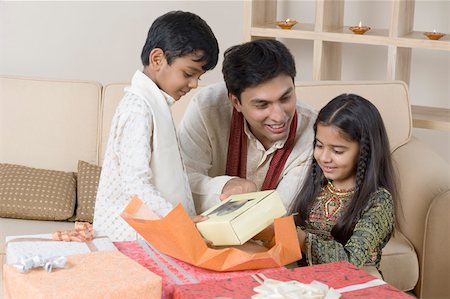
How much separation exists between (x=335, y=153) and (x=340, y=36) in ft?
4.84

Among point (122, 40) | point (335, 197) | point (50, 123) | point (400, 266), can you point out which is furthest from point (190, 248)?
point (122, 40)

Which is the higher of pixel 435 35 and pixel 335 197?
pixel 435 35

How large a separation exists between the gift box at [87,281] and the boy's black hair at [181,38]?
0.62 metres

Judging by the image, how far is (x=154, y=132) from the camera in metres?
1.83

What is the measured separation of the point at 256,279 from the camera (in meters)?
1.43

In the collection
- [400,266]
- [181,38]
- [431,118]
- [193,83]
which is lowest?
[400,266]

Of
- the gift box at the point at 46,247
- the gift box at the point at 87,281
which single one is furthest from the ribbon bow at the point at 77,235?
the gift box at the point at 87,281

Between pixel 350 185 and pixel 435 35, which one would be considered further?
pixel 435 35

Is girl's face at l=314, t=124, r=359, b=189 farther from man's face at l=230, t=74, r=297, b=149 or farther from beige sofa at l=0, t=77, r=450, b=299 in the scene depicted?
beige sofa at l=0, t=77, r=450, b=299

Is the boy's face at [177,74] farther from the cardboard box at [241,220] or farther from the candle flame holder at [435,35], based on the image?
the candle flame holder at [435,35]

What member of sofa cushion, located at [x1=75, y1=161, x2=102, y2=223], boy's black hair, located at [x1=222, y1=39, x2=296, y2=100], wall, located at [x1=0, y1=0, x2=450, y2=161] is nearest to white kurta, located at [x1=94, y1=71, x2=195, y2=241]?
boy's black hair, located at [x1=222, y1=39, x2=296, y2=100]

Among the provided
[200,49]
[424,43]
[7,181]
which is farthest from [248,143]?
[424,43]

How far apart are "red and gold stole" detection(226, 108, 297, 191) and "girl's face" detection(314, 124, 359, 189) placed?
6.6 inches

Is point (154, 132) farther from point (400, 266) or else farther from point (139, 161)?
point (400, 266)
